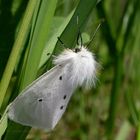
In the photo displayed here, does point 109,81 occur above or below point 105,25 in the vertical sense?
below

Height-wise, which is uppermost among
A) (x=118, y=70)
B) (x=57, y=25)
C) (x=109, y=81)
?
(x=57, y=25)

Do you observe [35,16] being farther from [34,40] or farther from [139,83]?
[139,83]

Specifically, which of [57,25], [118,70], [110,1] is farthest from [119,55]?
[110,1]

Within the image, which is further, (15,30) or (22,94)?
(15,30)

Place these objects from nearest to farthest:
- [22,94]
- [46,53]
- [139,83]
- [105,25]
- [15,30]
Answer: [22,94]
[46,53]
[15,30]
[105,25]
[139,83]
